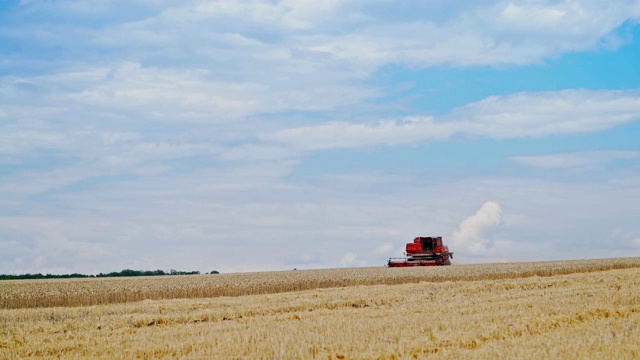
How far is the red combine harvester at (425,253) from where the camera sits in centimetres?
5525

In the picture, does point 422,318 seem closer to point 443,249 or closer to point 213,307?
point 213,307

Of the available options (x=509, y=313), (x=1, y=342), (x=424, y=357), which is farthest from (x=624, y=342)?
(x=1, y=342)

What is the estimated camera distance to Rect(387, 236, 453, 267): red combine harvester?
181 ft

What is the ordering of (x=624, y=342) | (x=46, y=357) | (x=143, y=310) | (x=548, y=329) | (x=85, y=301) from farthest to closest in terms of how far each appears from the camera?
(x=85, y=301) < (x=143, y=310) < (x=548, y=329) < (x=46, y=357) < (x=624, y=342)

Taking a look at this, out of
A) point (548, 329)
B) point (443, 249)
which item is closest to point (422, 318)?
point (548, 329)

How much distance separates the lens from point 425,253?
56312mm

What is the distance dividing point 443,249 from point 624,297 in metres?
41.0

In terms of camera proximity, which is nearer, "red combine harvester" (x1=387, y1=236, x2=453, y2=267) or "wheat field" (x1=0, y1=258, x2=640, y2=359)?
"wheat field" (x1=0, y1=258, x2=640, y2=359)

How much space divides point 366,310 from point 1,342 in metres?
8.88

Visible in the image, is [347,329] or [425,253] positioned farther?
[425,253]

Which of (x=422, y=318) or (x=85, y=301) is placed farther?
(x=85, y=301)

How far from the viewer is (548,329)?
38.7 feet

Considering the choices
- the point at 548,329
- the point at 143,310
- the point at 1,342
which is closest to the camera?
the point at 548,329

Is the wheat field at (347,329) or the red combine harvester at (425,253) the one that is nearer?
the wheat field at (347,329)
